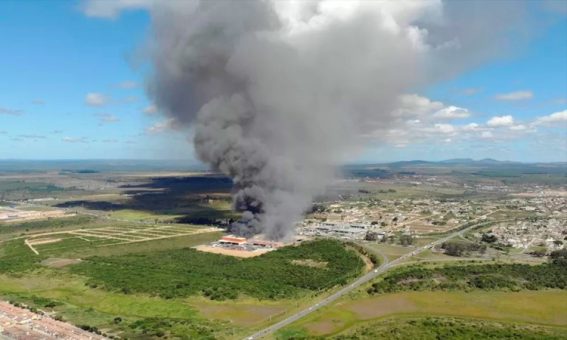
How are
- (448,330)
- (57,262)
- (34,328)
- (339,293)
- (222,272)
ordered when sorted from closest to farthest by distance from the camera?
(448,330)
(34,328)
(339,293)
(222,272)
(57,262)

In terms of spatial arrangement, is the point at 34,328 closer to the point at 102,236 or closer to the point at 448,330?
the point at 448,330

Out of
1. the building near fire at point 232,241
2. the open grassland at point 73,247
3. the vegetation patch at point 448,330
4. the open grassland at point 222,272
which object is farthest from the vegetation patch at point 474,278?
the open grassland at point 73,247

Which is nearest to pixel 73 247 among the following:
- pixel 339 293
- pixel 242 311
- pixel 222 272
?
pixel 222 272

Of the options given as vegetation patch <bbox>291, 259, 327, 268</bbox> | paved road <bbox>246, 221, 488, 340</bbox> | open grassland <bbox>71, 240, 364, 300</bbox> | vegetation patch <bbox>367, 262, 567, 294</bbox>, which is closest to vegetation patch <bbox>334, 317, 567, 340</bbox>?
paved road <bbox>246, 221, 488, 340</bbox>

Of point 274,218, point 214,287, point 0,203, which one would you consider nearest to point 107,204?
point 0,203

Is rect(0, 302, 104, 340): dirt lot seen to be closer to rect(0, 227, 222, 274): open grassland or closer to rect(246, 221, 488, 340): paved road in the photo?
rect(246, 221, 488, 340): paved road

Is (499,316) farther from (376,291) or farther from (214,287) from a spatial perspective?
(214,287)
